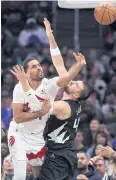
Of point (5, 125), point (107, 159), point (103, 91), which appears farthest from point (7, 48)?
point (107, 159)

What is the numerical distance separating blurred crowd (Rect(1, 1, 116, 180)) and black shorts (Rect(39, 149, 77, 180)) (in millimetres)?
3135

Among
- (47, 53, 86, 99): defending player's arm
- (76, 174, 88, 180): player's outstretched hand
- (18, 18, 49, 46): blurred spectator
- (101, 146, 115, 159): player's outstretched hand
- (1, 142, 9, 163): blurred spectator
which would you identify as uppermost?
(18, 18, 49, 46): blurred spectator

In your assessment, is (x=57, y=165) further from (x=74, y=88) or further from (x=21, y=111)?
(x=74, y=88)

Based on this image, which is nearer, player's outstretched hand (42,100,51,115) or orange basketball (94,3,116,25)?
player's outstretched hand (42,100,51,115)

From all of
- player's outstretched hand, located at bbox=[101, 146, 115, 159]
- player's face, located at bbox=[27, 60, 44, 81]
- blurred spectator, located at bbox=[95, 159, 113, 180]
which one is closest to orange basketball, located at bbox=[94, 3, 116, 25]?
player's face, located at bbox=[27, 60, 44, 81]

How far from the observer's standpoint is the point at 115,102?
56.9 ft

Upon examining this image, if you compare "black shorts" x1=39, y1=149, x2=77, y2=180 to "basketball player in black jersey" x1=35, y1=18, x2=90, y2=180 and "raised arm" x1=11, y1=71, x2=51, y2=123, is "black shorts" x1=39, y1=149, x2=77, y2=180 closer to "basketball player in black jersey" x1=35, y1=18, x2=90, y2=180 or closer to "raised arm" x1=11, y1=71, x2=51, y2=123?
"basketball player in black jersey" x1=35, y1=18, x2=90, y2=180

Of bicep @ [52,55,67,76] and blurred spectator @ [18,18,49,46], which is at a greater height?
blurred spectator @ [18,18,49,46]

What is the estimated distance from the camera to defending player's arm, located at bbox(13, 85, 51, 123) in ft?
31.1

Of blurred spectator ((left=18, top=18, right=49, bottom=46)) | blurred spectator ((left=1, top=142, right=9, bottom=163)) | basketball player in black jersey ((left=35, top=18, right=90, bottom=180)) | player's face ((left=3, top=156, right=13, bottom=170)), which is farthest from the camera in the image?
blurred spectator ((left=18, top=18, right=49, bottom=46))

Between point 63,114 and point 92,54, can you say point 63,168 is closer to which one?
point 63,114

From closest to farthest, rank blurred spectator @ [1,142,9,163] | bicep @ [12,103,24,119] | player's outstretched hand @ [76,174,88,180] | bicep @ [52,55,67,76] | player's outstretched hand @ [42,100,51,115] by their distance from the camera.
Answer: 1. player's outstretched hand @ [42,100,51,115]
2. bicep @ [12,103,24,119]
3. bicep @ [52,55,67,76]
4. player's outstretched hand @ [76,174,88,180]
5. blurred spectator @ [1,142,9,163]

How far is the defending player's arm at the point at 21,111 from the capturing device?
949 cm

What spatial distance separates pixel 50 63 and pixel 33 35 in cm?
123
